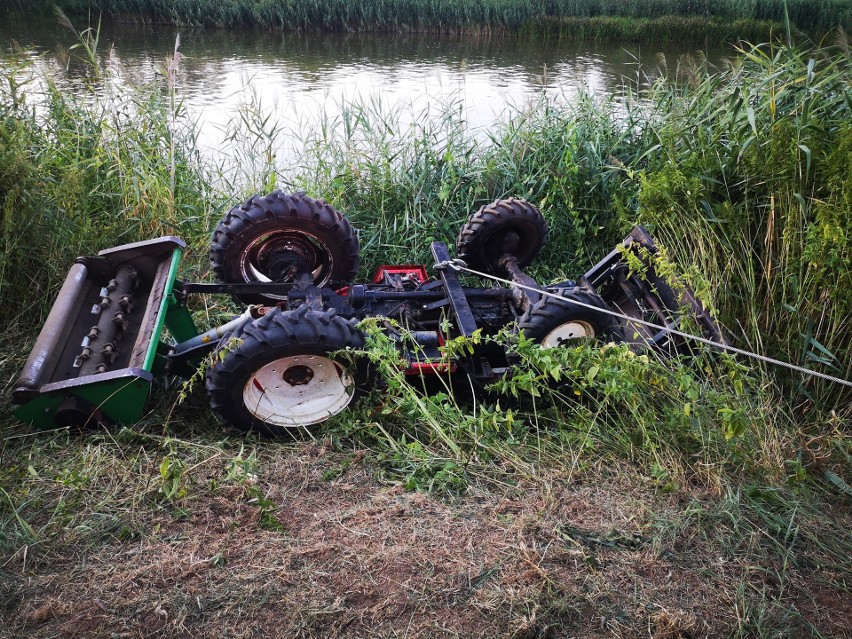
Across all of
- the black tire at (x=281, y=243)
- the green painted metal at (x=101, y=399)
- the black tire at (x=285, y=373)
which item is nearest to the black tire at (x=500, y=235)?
the black tire at (x=281, y=243)

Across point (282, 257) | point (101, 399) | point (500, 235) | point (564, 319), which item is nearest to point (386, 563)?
point (101, 399)

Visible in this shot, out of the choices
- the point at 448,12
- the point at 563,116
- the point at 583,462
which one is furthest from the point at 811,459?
the point at 448,12

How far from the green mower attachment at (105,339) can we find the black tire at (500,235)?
5.85ft

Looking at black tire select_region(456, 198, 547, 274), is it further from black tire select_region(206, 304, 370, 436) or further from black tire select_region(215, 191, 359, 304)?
black tire select_region(206, 304, 370, 436)

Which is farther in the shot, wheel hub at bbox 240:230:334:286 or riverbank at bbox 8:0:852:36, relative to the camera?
riverbank at bbox 8:0:852:36

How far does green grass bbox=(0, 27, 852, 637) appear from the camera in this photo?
90.6 inches

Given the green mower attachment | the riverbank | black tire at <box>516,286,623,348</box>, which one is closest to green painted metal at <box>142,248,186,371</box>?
the green mower attachment

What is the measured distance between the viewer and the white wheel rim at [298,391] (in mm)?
3201

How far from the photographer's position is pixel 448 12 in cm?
1359

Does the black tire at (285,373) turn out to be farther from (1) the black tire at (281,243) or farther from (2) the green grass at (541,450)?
(1) the black tire at (281,243)

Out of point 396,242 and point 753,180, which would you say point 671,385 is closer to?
point 753,180

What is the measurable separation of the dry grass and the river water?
149 inches

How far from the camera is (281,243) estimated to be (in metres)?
4.10

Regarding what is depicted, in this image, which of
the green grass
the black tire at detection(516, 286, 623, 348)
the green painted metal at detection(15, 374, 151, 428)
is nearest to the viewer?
the green grass
